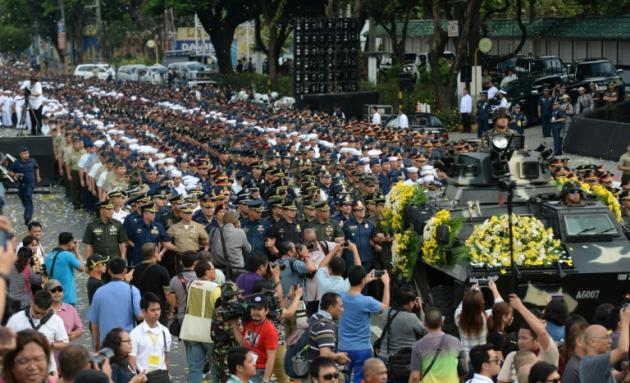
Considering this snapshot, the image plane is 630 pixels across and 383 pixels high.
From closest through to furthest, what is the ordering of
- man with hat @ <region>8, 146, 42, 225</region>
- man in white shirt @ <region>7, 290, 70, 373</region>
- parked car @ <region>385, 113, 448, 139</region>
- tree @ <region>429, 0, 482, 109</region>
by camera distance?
man in white shirt @ <region>7, 290, 70, 373</region>
man with hat @ <region>8, 146, 42, 225</region>
parked car @ <region>385, 113, 448, 139</region>
tree @ <region>429, 0, 482, 109</region>

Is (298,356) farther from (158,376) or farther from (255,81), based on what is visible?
(255,81)

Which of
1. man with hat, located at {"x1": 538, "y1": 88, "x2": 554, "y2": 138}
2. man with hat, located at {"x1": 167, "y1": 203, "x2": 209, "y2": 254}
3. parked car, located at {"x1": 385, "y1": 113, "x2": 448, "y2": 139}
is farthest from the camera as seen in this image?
man with hat, located at {"x1": 538, "y1": 88, "x2": 554, "y2": 138}

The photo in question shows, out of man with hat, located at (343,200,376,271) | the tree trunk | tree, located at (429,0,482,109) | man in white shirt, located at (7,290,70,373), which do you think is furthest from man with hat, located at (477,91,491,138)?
the tree trunk

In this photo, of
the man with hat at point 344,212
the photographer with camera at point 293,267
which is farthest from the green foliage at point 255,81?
the photographer with camera at point 293,267

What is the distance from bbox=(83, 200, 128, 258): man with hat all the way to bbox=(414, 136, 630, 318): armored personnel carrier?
12.1ft

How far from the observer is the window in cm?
1711

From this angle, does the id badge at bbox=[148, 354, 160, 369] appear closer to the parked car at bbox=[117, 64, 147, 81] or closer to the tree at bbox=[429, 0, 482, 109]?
the tree at bbox=[429, 0, 482, 109]

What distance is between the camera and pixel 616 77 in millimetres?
46250

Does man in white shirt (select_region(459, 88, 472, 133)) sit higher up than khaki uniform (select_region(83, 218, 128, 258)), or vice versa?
khaki uniform (select_region(83, 218, 128, 258))

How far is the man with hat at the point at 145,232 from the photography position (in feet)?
62.2

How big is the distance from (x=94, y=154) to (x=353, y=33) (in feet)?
52.1

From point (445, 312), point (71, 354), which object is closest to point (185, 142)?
point (445, 312)

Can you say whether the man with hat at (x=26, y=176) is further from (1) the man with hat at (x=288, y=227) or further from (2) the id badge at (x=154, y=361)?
(2) the id badge at (x=154, y=361)

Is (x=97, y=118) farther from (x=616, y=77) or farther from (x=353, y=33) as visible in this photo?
(x=616, y=77)
